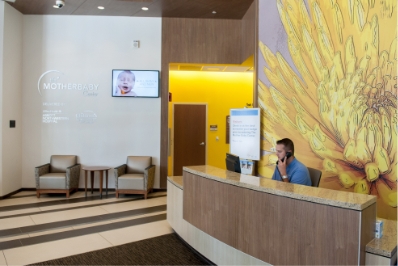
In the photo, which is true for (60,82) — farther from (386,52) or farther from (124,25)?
(386,52)

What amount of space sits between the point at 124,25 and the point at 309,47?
16.5 ft

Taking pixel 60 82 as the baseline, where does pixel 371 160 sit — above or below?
below

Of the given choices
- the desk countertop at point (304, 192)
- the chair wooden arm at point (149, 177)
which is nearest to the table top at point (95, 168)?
the chair wooden arm at point (149, 177)

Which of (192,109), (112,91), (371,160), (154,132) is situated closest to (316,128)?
(371,160)

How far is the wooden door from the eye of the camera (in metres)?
11.0

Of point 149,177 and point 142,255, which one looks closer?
point 142,255

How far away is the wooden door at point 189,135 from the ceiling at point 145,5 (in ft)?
10.4

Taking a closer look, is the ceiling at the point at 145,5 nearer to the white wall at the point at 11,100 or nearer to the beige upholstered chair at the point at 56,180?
the white wall at the point at 11,100

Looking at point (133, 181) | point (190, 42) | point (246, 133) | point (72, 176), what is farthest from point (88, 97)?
point (246, 133)

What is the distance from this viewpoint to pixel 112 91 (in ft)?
28.6

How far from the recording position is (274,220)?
2.97 m

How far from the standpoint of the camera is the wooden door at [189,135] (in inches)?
432

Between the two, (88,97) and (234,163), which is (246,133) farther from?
(88,97)

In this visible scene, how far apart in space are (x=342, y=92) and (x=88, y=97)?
609cm
